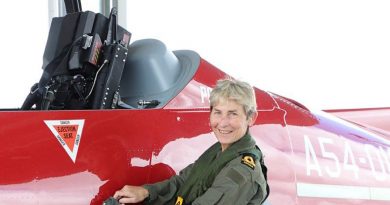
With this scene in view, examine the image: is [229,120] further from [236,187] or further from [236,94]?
[236,187]

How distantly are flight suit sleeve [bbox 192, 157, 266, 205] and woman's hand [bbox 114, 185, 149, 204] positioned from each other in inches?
8.7

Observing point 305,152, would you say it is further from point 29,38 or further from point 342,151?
point 29,38

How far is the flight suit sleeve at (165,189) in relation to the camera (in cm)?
165

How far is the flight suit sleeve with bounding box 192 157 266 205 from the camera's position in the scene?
1.42 meters

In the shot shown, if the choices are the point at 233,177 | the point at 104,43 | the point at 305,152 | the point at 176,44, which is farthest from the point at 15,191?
the point at 176,44

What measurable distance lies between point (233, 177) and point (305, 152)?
87cm

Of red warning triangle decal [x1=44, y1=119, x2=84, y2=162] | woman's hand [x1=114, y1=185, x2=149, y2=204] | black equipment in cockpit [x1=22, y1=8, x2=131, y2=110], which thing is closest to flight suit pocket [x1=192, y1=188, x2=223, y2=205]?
woman's hand [x1=114, y1=185, x2=149, y2=204]

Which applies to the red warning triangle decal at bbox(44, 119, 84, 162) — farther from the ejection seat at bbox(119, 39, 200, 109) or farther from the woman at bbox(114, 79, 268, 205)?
the ejection seat at bbox(119, 39, 200, 109)

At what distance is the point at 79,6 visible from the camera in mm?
2529

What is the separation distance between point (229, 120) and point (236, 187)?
0.20 meters

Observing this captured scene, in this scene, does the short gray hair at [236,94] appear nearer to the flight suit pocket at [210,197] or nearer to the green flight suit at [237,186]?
the green flight suit at [237,186]

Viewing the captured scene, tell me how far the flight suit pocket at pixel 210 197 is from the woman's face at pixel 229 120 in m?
0.18

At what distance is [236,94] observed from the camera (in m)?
1.52

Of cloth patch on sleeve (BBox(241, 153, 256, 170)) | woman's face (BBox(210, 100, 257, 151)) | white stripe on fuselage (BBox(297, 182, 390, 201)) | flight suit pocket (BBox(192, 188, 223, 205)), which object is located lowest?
white stripe on fuselage (BBox(297, 182, 390, 201))
